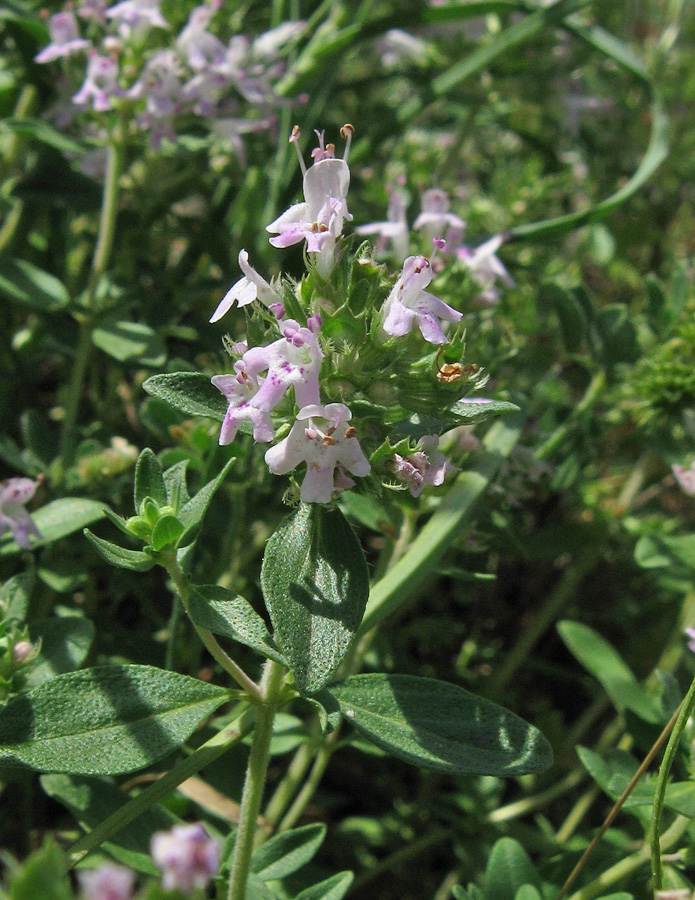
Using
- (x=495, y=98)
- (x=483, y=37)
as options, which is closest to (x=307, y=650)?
(x=495, y=98)

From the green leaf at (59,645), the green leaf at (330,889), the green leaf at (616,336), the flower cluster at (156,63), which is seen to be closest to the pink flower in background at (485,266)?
the green leaf at (616,336)

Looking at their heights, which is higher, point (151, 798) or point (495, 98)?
point (495, 98)

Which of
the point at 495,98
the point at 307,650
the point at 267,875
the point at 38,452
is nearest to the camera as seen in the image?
the point at 307,650

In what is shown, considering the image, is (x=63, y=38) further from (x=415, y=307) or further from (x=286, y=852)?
(x=286, y=852)

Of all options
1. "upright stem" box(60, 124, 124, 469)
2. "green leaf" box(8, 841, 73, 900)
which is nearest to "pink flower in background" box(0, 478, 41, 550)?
"upright stem" box(60, 124, 124, 469)

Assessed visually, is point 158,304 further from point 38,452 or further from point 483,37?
point 483,37

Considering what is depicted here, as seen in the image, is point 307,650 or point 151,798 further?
point 151,798

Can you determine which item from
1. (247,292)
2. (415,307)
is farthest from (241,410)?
(415,307)

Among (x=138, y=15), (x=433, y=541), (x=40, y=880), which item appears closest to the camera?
(x=40, y=880)
